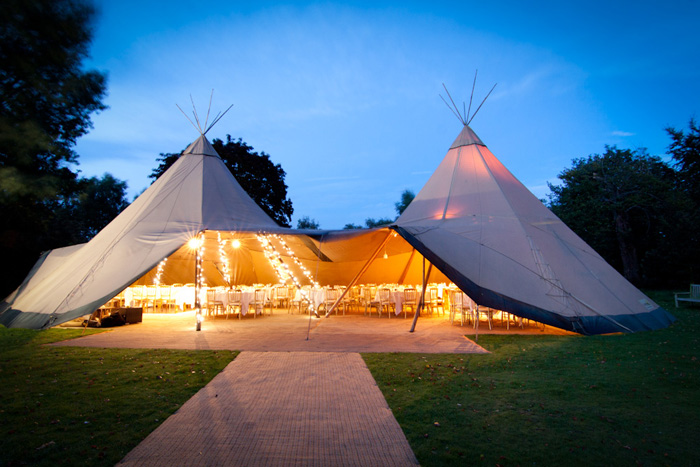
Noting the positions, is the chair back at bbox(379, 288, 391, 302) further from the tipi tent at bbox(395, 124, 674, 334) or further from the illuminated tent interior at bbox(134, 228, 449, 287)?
the tipi tent at bbox(395, 124, 674, 334)

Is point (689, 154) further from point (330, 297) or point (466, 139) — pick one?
point (330, 297)

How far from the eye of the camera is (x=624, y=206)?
20.9 metres

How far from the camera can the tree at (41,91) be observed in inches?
88.8

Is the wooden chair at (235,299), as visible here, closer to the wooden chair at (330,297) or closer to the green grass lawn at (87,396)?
the wooden chair at (330,297)

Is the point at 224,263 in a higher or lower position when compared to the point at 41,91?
lower

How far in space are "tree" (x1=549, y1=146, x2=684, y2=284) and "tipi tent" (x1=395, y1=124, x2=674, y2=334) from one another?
1390 centimetres

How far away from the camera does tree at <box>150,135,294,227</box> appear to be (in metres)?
21.8

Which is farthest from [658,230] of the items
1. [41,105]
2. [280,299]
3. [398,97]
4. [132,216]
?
[398,97]

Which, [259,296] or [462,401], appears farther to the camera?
[259,296]

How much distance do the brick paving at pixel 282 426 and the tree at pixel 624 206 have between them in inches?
836

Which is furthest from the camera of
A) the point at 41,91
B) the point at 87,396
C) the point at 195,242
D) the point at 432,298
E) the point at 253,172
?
the point at 253,172

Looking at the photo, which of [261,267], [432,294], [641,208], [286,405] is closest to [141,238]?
[286,405]

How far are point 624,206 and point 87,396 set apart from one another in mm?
24295

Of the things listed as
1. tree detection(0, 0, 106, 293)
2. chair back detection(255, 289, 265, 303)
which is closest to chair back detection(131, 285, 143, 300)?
chair back detection(255, 289, 265, 303)
